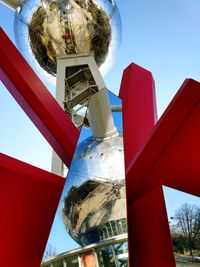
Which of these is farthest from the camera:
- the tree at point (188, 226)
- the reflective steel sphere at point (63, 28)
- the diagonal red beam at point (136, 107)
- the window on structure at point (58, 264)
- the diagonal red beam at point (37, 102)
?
the reflective steel sphere at point (63, 28)

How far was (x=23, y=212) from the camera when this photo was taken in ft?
13.6

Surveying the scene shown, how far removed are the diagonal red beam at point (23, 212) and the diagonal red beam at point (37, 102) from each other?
98 cm

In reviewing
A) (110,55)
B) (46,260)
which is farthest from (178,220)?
(110,55)

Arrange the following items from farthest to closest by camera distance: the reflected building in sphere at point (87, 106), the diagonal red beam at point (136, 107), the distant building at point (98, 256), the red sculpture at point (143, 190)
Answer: the diagonal red beam at point (136, 107) → the red sculpture at point (143, 190) → the reflected building in sphere at point (87, 106) → the distant building at point (98, 256)

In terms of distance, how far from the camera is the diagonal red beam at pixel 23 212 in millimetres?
4000

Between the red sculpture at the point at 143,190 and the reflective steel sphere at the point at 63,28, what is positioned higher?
the reflective steel sphere at the point at 63,28

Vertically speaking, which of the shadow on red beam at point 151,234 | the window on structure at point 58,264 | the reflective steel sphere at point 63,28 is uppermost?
the reflective steel sphere at point 63,28

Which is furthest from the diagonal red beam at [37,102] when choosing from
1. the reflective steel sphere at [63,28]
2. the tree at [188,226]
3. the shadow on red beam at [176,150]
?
the reflective steel sphere at [63,28]

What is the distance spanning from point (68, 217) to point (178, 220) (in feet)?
4.00

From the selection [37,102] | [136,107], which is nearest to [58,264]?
[37,102]

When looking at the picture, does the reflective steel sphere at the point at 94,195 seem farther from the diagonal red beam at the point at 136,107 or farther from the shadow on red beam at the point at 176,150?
the diagonal red beam at the point at 136,107

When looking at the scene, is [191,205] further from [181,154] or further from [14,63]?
[14,63]

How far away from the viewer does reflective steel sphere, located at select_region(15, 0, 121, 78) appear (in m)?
10.0

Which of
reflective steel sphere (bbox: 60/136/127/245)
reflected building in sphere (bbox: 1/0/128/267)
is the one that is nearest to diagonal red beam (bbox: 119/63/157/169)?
reflected building in sphere (bbox: 1/0/128/267)
